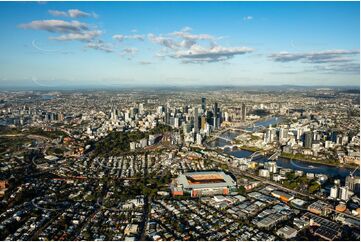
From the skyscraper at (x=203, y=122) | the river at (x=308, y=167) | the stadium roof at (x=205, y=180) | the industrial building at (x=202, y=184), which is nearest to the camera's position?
the industrial building at (x=202, y=184)

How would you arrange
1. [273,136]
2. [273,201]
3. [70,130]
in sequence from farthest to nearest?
1. [70,130]
2. [273,136]
3. [273,201]

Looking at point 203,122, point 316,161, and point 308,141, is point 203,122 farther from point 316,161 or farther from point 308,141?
point 316,161

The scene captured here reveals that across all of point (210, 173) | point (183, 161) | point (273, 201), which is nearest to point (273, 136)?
point (183, 161)

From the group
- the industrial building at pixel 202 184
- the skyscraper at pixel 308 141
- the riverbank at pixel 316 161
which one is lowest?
the riverbank at pixel 316 161

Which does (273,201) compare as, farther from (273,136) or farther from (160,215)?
(273,136)

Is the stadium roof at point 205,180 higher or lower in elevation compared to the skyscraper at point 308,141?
lower

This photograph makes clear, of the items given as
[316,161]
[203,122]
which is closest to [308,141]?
[316,161]

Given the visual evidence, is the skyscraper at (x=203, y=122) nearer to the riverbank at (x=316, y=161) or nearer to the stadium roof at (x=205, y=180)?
the riverbank at (x=316, y=161)

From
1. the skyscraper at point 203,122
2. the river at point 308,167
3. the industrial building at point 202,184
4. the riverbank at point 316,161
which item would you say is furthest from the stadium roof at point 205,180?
the skyscraper at point 203,122

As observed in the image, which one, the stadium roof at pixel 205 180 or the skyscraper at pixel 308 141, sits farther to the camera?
the skyscraper at pixel 308 141
